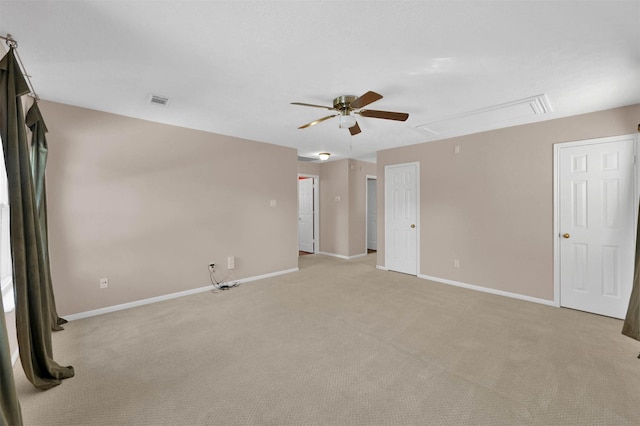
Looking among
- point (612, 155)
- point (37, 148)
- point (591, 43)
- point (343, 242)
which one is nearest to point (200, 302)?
point (37, 148)

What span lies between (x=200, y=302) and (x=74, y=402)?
75.0 inches

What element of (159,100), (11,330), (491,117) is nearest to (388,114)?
(491,117)

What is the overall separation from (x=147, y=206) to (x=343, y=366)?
3160mm

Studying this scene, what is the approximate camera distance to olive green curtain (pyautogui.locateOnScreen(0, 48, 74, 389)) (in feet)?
5.77

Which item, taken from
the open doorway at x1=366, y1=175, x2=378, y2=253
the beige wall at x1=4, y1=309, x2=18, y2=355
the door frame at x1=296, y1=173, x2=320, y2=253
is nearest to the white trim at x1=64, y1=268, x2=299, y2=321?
the beige wall at x1=4, y1=309, x2=18, y2=355

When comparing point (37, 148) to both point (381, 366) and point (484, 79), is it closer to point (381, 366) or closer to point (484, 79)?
point (381, 366)

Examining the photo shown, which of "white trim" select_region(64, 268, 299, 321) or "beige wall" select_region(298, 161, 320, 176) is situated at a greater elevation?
"beige wall" select_region(298, 161, 320, 176)

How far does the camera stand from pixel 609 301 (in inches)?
130

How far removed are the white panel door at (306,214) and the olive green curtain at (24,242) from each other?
569 centimetres

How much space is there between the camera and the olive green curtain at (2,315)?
1.37 meters

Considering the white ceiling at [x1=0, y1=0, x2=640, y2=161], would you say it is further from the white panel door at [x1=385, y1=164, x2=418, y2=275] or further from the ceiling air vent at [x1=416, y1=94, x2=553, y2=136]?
the white panel door at [x1=385, y1=164, x2=418, y2=275]

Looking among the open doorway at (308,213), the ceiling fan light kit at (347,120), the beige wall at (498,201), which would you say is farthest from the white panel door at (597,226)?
the open doorway at (308,213)

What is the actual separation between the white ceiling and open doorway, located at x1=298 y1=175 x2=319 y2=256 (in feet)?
12.9

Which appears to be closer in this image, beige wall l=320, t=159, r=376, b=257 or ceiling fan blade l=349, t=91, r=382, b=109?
ceiling fan blade l=349, t=91, r=382, b=109
